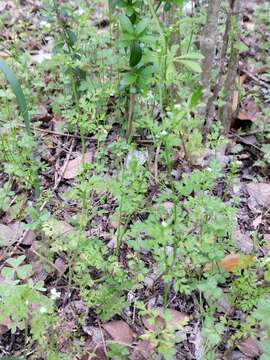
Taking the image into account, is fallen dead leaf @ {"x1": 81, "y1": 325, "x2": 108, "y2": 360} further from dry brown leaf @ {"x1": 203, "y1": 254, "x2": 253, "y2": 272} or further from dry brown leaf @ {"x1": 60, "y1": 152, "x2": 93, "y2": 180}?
dry brown leaf @ {"x1": 60, "y1": 152, "x2": 93, "y2": 180}

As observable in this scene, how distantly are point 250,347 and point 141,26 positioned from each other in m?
1.37

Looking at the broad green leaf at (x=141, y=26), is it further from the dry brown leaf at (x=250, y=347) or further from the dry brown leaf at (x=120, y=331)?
the dry brown leaf at (x=250, y=347)

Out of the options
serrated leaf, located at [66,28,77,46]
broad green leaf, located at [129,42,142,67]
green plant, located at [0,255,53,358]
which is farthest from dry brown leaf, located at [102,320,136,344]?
serrated leaf, located at [66,28,77,46]

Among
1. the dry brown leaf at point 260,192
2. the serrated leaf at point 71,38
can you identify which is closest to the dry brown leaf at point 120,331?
the dry brown leaf at point 260,192

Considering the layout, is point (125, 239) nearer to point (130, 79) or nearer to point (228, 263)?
point (228, 263)

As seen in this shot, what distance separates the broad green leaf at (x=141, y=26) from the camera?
2.06m

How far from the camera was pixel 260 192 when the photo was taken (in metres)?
2.49

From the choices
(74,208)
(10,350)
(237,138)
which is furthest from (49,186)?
(237,138)

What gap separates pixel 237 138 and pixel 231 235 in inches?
35.2

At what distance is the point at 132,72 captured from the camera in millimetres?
2248

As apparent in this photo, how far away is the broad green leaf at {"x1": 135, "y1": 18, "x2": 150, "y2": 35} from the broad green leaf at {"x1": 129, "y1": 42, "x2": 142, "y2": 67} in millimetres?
63

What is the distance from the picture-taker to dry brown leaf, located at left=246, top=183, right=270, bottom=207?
2.44 m

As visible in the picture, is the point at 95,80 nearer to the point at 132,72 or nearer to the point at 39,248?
the point at 132,72

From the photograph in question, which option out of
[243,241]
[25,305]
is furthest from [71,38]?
[25,305]
